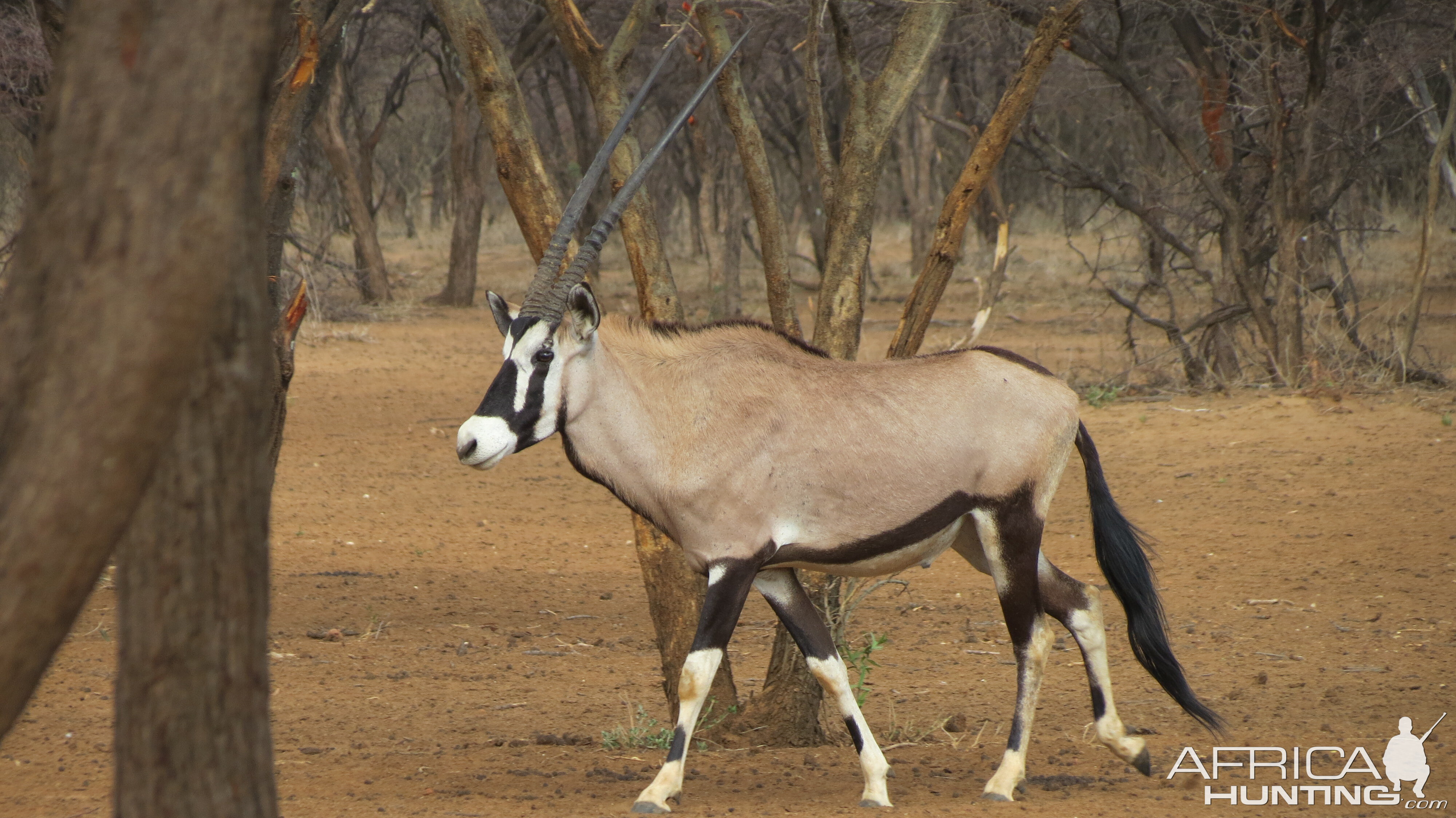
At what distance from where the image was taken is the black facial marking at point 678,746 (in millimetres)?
3760

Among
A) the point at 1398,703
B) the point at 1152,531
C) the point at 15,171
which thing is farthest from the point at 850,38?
the point at 15,171

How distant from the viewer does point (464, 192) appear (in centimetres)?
2014

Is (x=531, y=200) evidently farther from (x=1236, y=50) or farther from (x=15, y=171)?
(x=15, y=171)

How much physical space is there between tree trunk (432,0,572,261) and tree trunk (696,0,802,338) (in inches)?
28.4

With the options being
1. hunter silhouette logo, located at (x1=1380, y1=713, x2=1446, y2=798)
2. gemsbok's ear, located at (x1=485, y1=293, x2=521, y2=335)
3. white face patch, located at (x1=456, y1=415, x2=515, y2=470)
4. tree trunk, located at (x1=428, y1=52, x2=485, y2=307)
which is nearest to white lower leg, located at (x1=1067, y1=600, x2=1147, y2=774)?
hunter silhouette logo, located at (x1=1380, y1=713, x2=1446, y2=798)

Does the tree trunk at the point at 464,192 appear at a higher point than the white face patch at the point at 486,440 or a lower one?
lower

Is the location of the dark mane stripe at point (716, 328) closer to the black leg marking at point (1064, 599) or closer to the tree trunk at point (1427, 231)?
the black leg marking at point (1064, 599)

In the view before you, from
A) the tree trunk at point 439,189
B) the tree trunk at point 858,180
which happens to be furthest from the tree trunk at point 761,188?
the tree trunk at point 439,189

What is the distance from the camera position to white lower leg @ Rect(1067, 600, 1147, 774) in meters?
4.10

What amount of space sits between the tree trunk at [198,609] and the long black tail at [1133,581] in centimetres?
280

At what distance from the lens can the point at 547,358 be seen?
3910 millimetres

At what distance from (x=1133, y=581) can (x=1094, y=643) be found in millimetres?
339

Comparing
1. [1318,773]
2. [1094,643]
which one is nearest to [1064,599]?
[1094,643]

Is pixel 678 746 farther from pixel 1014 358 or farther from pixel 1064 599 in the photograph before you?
pixel 1014 358
